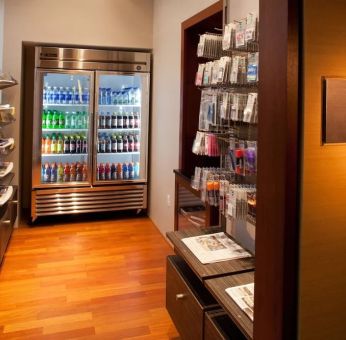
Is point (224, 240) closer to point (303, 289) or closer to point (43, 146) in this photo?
point (303, 289)

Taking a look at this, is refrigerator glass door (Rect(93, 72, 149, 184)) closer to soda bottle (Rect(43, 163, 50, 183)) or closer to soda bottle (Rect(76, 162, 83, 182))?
soda bottle (Rect(76, 162, 83, 182))

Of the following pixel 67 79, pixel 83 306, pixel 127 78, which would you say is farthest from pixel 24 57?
pixel 83 306

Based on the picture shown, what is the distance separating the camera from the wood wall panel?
109cm

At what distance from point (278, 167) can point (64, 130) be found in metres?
3.96

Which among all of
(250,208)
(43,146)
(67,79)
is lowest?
(250,208)

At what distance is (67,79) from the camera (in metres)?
4.81

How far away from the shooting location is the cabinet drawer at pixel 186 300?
1.84 m

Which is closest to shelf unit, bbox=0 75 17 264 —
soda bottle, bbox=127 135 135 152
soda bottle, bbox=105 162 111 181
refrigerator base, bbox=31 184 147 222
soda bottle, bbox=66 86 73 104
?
refrigerator base, bbox=31 184 147 222

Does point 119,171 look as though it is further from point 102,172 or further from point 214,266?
point 214,266

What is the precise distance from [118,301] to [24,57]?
3.27 meters

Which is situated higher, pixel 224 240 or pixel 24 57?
pixel 24 57

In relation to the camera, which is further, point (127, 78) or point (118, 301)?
point (127, 78)

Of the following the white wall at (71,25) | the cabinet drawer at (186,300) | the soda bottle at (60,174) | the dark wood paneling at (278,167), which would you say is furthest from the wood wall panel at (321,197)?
the soda bottle at (60,174)

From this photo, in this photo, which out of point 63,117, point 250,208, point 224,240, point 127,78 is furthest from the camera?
point 127,78
